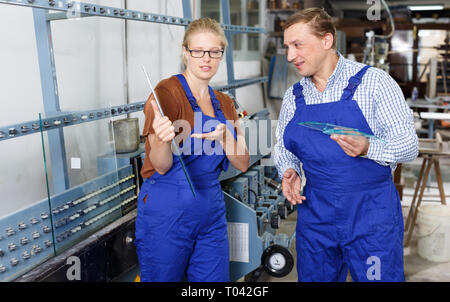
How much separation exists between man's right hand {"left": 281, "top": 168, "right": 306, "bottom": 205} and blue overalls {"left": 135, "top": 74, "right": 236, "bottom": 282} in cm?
25

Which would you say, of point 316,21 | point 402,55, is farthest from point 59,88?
point 402,55

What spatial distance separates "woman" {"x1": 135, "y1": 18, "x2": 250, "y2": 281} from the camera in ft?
5.11

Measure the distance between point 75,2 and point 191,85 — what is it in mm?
585

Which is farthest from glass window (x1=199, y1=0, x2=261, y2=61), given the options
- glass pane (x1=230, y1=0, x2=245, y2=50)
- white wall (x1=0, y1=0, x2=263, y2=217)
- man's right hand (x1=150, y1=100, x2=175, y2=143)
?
man's right hand (x1=150, y1=100, x2=175, y2=143)

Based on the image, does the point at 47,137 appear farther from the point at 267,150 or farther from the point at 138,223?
the point at 267,150

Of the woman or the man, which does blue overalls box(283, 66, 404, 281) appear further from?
the woman

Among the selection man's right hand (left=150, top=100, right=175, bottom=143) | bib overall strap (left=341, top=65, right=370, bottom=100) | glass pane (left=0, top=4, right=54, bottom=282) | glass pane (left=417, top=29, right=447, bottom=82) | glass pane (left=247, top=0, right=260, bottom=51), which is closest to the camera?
man's right hand (left=150, top=100, right=175, bottom=143)

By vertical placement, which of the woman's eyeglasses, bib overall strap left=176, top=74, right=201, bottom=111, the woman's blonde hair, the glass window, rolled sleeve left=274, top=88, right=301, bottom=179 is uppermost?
the glass window

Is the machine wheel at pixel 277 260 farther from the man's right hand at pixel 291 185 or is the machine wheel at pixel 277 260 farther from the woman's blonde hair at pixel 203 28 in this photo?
the woman's blonde hair at pixel 203 28

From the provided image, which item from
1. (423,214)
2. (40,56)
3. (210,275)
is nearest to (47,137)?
(40,56)

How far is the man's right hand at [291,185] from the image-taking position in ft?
5.59

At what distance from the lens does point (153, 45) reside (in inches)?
131

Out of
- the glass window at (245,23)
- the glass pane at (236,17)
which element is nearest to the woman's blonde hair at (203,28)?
the glass window at (245,23)

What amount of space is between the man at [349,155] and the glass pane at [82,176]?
0.78m
